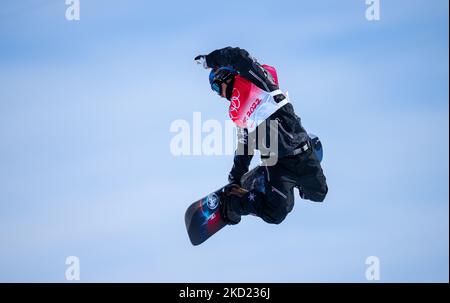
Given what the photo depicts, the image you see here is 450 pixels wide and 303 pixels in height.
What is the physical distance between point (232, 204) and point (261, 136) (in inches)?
44.7

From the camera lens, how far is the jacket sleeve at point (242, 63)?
9219 mm

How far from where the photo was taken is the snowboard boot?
371 inches

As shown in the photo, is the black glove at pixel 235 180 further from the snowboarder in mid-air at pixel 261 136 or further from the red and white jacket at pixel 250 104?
the red and white jacket at pixel 250 104

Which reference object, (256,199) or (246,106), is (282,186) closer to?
(256,199)

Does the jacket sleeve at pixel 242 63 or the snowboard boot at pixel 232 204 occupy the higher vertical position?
the jacket sleeve at pixel 242 63

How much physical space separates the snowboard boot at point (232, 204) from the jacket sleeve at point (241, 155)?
23 centimetres

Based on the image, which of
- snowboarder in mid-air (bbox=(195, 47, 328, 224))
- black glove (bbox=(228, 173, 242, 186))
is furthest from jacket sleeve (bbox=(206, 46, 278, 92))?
black glove (bbox=(228, 173, 242, 186))

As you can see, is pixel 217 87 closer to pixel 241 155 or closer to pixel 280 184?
pixel 241 155

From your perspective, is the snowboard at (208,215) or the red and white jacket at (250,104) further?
the snowboard at (208,215)

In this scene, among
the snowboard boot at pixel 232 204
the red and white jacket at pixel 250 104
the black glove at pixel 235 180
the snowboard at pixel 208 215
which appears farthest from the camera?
the black glove at pixel 235 180

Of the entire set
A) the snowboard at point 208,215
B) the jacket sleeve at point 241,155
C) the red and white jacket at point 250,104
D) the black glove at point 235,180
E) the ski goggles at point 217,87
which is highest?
the ski goggles at point 217,87

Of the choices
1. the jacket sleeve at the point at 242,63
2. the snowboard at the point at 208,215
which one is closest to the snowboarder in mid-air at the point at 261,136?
the jacket sleeve at the point at 242,63

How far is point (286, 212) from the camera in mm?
9266

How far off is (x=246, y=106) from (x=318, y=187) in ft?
5.69
